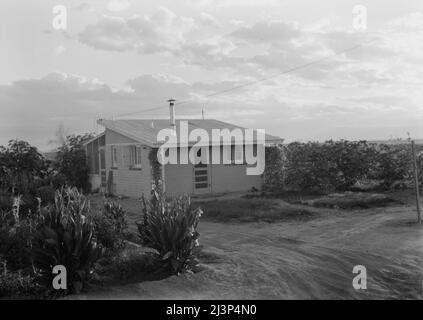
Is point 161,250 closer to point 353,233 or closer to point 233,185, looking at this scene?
point 353,233

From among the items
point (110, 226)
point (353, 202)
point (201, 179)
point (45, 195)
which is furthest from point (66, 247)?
point (201, 179)

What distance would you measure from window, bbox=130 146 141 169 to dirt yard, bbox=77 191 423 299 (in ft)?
30.7

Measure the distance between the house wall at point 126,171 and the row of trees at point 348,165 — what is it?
6.33 metres

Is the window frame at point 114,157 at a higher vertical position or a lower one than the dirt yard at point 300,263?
higher

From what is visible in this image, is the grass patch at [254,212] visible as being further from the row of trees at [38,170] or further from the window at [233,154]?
the window at [233,154]

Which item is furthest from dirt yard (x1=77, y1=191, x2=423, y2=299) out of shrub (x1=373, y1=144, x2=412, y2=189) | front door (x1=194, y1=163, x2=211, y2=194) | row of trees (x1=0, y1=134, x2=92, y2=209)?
front door (x1=194, y1=163, x2=211, y2=194)

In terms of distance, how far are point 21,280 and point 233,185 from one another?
16.4m

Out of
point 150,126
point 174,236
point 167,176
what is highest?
point 150,126

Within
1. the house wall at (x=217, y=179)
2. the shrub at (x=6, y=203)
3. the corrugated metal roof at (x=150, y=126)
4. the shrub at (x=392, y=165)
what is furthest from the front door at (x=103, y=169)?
the shrub at (x=392, y=165)

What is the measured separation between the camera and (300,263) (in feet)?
28.1

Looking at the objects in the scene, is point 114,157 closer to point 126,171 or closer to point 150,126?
point 126,171

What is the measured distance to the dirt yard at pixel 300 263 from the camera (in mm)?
7125

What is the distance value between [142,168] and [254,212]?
7972mm
